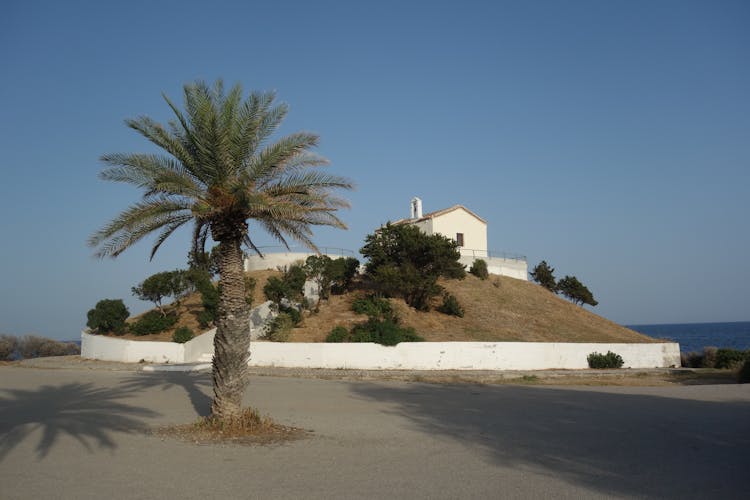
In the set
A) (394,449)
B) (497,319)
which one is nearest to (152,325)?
(497,319)

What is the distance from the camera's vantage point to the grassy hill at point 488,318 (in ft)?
108

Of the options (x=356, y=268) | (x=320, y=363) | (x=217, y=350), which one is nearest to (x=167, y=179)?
(x=217, y=350)

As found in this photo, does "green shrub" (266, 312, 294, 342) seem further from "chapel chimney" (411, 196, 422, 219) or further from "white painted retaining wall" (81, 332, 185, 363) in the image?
"chapel chimney" (411, 196, 422, 219)

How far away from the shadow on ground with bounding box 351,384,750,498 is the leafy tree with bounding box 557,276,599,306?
3465 cm

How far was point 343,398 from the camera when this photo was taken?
56.3ft

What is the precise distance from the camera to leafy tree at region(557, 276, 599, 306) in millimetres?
51344

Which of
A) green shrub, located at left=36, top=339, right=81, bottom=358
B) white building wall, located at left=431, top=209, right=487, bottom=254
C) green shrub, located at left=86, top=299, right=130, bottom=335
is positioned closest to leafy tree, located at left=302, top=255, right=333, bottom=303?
green shrub, located at left=86, top=299, right=130, bottom=335

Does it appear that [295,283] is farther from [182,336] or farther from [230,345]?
[230,345]

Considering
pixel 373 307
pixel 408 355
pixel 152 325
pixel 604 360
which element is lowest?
pixel 604 360

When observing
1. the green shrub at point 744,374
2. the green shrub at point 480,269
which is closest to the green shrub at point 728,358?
the green shrub at point 744,374

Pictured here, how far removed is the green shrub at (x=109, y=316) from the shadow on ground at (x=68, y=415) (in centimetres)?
1676

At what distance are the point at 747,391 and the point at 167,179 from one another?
19510mm

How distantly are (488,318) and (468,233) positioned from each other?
48.5ft

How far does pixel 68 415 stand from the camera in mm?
13164
